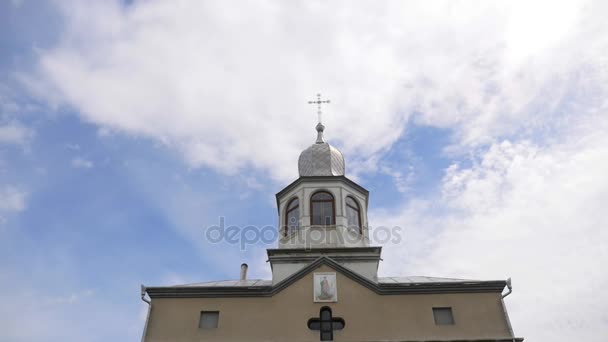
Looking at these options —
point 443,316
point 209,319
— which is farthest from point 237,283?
Result: point 443,316

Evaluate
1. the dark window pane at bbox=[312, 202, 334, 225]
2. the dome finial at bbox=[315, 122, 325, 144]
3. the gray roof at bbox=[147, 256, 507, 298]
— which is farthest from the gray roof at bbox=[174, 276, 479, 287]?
the dome finial at bbox=[315, 122, 325, 144]

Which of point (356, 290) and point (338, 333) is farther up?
point (356, 290)

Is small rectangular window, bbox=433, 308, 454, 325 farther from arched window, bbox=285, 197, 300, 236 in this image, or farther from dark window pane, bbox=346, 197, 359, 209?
arched window, bbox=285, 197, 300, 236

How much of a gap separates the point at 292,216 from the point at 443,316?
26.0 feet

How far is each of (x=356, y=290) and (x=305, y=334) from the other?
2641 mm

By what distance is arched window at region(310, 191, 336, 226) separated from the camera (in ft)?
73.5

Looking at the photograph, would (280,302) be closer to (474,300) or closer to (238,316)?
(238,316)

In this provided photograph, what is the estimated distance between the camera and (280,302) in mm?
19328

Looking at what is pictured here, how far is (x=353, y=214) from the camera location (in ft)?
76.3

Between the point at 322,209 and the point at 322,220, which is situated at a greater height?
the point at 322,209

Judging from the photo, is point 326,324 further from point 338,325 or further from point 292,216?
point 292,216

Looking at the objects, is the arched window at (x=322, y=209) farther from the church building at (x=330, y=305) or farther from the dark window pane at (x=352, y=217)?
the church building at (x=330, y=305)

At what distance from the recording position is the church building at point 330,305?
18.3 metres

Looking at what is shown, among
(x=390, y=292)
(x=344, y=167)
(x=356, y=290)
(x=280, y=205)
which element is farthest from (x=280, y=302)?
(x=344, y=167)
